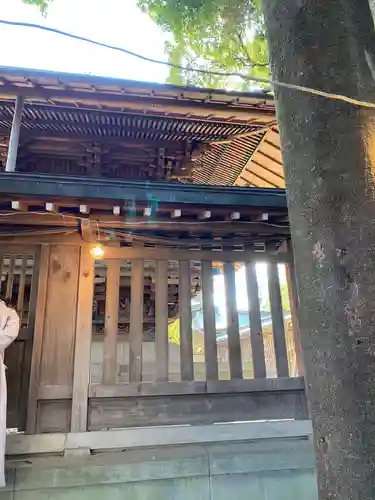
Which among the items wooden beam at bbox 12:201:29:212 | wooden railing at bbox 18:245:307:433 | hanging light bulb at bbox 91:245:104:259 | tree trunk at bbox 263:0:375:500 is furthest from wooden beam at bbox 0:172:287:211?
tree trunk at bbox 263:0:375:500

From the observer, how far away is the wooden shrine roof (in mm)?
5057

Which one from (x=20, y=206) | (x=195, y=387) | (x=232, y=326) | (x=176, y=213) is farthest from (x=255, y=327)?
(x=20, y=206)

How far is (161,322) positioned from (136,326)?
1.06 ft

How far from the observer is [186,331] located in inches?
194

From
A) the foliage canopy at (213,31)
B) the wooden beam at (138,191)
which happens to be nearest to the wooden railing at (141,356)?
the wooden beam at (138,191)

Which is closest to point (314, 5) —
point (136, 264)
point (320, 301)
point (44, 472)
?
point (320, 301)

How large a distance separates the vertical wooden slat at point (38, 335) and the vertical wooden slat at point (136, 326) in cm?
108

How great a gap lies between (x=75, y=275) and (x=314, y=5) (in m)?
4.13

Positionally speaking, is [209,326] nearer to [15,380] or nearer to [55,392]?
[55,392]

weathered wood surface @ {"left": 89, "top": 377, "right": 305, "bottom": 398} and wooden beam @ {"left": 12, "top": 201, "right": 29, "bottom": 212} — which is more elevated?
wooden beam @ {"left": 12, "top": 201, "right": 29, "bottom": 212}

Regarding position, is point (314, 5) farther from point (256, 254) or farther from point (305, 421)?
point (305, 421)

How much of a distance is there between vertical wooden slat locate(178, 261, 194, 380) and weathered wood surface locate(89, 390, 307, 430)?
324 mm

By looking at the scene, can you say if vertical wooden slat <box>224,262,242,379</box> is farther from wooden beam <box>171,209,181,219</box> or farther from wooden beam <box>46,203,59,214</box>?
wooden beam <box>46,203,59,214</box>

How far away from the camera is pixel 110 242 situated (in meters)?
Result: 5.05
